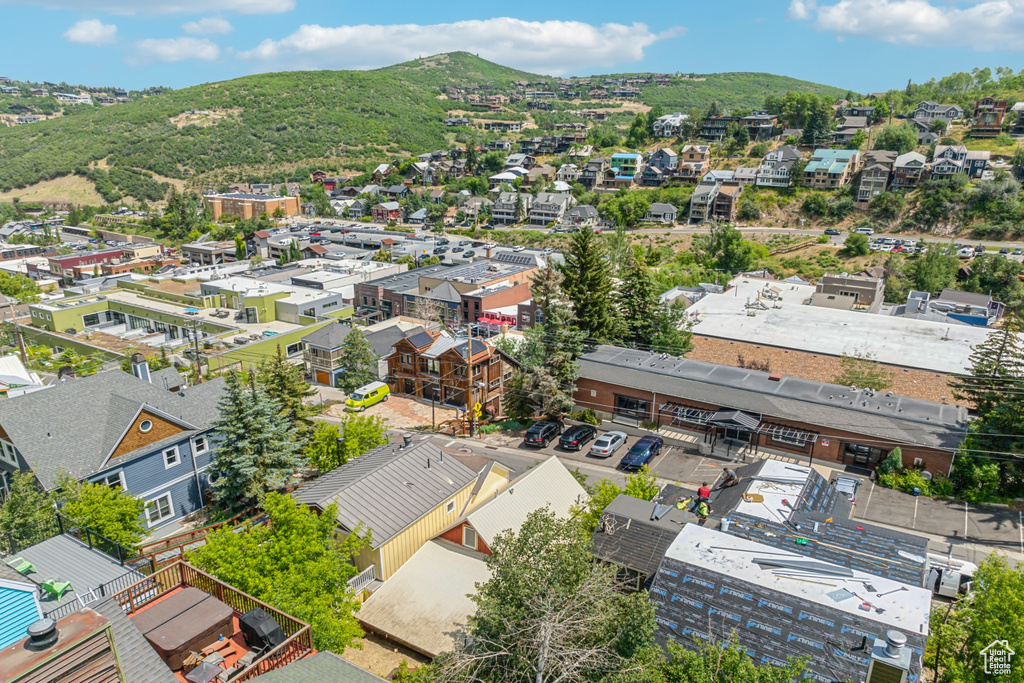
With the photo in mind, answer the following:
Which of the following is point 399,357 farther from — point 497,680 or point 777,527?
point 497,680

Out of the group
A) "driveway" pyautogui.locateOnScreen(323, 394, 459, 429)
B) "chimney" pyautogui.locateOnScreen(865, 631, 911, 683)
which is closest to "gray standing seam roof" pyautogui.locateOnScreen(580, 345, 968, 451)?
"driveway" pyautogui.locateOnScreen(323, 394, 459, 429)

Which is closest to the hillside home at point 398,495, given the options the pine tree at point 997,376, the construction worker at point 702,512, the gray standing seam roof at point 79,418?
the construction worker at point 702,512

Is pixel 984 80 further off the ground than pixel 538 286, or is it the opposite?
pixel 984 80

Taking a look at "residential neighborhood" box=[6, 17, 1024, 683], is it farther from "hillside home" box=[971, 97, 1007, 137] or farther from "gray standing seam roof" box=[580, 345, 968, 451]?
"hillside home" box=[971, 97, 1007, 137]

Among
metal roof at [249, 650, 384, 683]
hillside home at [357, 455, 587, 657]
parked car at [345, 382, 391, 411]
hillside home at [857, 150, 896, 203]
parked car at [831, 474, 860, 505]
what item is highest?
hillside home at [857, 150, 896, 203]

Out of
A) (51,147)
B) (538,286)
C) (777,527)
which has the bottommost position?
(777,527)

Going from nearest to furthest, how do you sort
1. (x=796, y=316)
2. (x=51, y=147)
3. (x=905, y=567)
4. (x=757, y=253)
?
(x=905, y=567), (x=796, y=316), (x=757, y=253), (x=51, y=147)

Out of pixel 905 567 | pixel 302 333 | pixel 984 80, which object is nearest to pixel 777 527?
pixel 905 567
